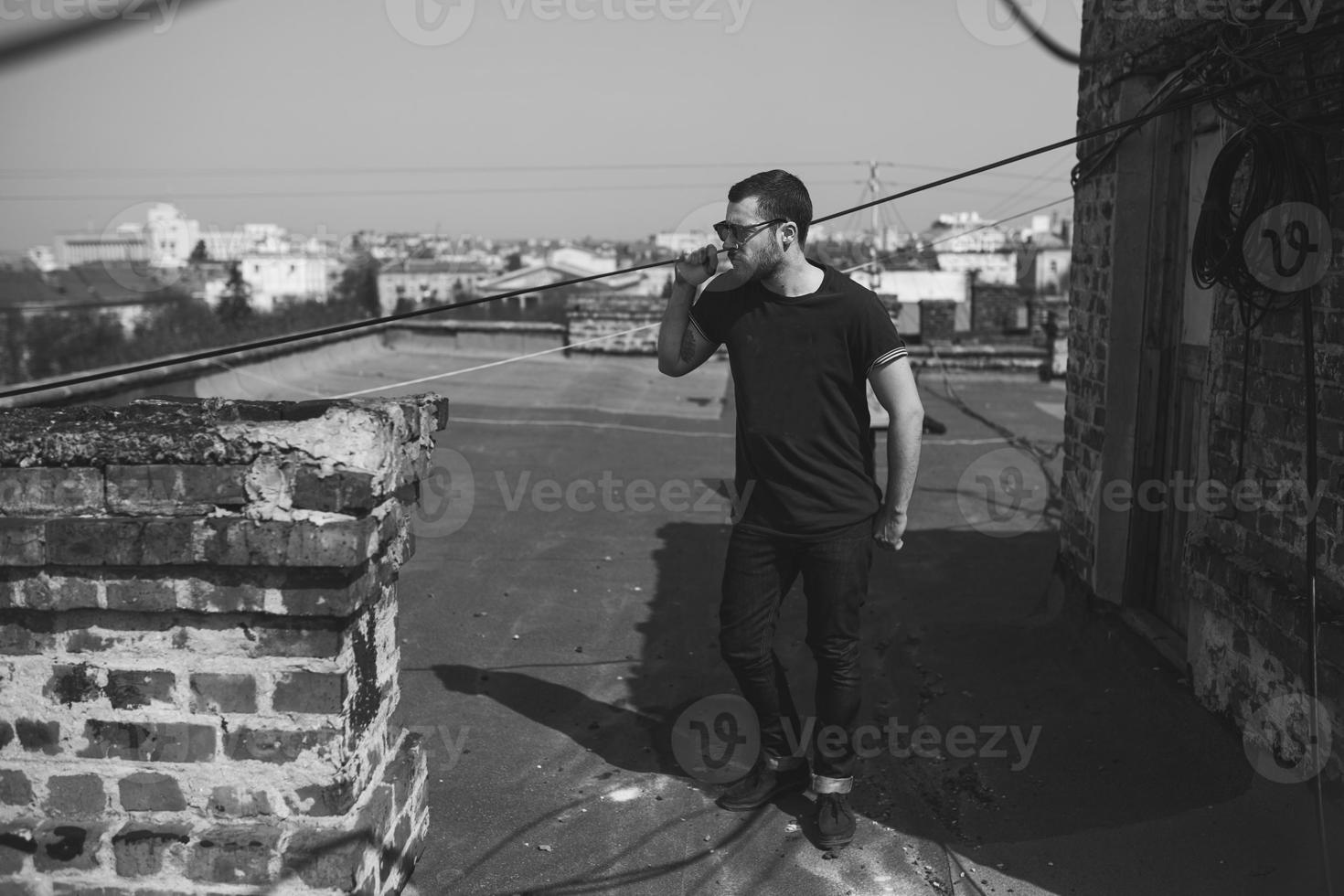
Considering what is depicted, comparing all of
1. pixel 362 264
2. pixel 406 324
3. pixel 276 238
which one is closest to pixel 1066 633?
pixel 406 324

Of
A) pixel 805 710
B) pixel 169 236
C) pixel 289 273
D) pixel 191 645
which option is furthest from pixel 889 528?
pixel 169 236

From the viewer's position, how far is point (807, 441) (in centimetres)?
365

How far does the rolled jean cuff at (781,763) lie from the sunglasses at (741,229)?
5.57 feet

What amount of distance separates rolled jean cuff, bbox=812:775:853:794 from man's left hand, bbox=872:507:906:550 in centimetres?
75

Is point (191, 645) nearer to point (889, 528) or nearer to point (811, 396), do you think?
point (811, 396)

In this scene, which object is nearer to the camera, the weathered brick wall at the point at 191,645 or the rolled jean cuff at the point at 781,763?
the weathered brick wall at the point at 191,645

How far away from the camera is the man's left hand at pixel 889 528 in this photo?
367 cm

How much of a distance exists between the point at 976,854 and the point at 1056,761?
0.85 m

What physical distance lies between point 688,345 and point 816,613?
0.96m

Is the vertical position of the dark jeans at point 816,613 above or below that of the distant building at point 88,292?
below

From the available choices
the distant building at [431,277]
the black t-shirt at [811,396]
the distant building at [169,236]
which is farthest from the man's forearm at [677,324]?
the distant building at [431,277]

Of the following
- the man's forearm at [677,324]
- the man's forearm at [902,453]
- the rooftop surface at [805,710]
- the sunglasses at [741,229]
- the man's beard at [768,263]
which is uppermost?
the sunglasses at [741,229]

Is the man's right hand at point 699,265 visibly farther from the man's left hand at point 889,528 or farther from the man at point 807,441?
the man's left hand at point 889,528

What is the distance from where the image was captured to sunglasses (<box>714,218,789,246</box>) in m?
3.61
